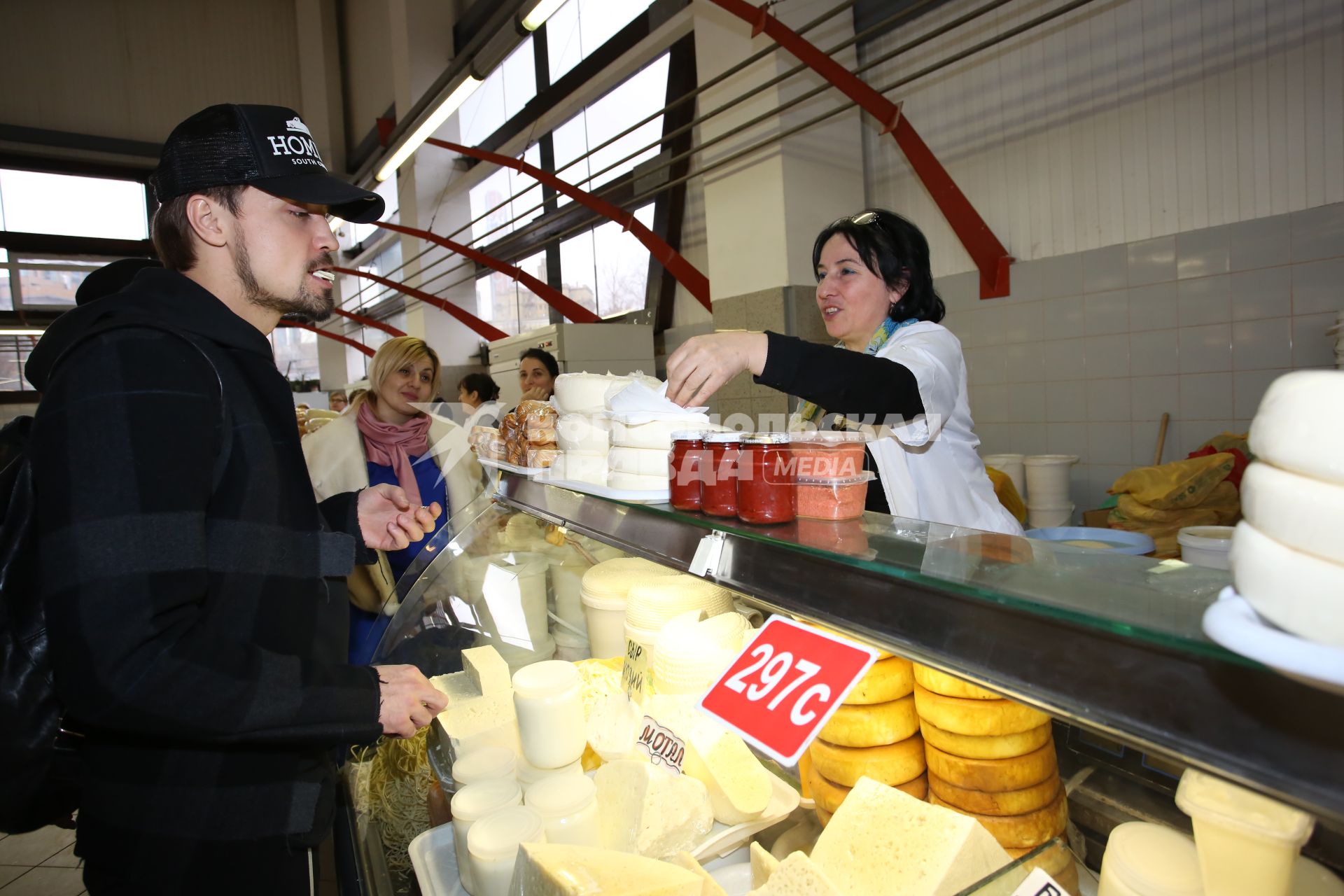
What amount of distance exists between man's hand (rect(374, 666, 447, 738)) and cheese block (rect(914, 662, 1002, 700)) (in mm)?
751

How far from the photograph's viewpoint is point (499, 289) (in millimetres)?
9547

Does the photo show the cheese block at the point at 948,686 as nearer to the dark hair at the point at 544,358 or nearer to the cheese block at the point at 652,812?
the cheese block at the point at 652,812

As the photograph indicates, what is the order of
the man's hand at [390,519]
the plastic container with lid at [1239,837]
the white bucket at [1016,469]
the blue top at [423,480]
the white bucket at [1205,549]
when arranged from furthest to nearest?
the white bucket at [1016,469], the blue top at [423,480], the white bucket at [1205,549], the man's hand at [390,519], the plastic container with lid at [1239,837]

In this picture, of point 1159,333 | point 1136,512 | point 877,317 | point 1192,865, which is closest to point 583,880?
point 1192,865

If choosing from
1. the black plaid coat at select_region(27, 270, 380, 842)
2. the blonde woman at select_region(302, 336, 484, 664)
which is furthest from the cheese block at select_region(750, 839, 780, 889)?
the blonde woman at select_region(302, 336, 484, 664)

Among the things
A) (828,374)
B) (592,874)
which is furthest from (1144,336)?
(592,874)

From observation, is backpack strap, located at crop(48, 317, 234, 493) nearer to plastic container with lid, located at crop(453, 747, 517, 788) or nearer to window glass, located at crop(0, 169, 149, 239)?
plastic container with lid, located at crop(453, 747, 517, 788)

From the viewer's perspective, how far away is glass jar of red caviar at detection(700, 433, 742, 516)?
1.02 m

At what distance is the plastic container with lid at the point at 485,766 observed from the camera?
1.25 metres

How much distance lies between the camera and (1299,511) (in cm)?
39

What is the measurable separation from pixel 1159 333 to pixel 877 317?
2.32 metres

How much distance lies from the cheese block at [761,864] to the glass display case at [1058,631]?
0.37 ft

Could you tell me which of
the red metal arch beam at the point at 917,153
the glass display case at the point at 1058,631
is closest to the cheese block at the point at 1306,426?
the glass display case at the point at 1058,631

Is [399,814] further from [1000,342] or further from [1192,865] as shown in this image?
[1000,342]
